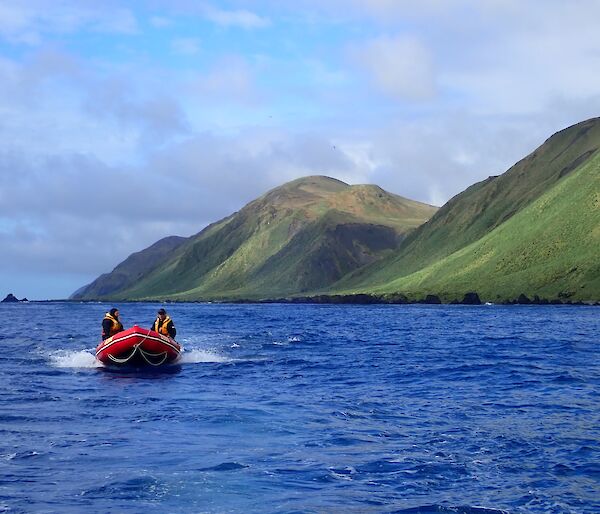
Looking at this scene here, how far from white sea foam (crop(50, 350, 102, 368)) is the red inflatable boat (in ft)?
6.60

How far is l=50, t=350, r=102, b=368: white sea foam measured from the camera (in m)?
49.1

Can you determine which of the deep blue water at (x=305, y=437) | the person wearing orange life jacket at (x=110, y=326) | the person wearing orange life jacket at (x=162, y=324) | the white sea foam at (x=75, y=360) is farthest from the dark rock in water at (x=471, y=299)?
the person wearing orange life jacket at (x=110, y=326)

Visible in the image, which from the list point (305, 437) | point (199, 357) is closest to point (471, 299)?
point (199, 357)

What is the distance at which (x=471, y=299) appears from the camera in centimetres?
19688

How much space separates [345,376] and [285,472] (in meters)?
21.9

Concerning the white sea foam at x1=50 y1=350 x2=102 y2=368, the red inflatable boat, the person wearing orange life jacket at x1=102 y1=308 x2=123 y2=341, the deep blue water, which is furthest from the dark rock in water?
the red inflatable boat

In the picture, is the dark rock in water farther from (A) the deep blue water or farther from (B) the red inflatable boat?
(B) the red inflatable boat

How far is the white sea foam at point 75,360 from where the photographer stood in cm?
4914

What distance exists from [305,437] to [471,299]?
176m

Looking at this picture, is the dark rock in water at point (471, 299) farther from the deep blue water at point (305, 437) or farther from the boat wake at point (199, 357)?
the deep blue water at point (305, 437)

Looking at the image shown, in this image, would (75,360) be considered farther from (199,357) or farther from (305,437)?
(305,437)

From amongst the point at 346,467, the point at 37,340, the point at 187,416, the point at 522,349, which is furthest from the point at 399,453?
the point at 37,340

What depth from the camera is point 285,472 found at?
2109cm

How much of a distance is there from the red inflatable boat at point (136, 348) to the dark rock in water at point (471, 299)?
156 meters
